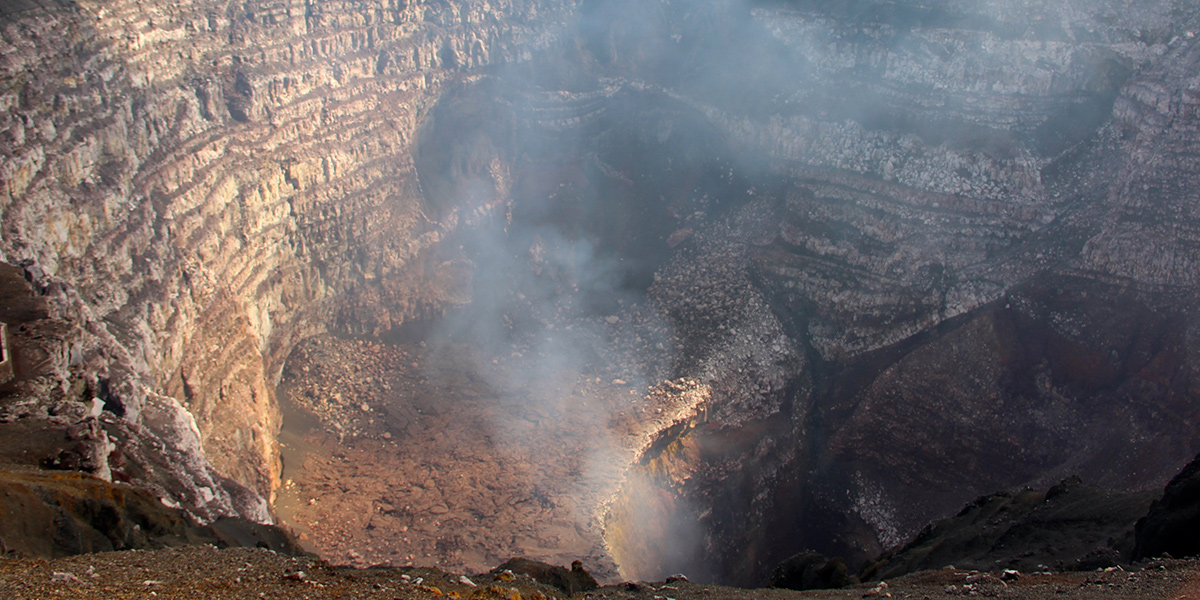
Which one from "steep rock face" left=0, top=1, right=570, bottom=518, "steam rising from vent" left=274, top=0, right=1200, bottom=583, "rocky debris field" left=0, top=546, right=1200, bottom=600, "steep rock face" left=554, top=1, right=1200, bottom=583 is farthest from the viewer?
"steam rising from vent" left=274, top=0, right=1200, bottom=583

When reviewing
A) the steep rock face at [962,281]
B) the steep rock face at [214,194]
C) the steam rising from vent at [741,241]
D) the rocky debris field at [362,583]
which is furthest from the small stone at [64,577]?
the steep rock face at [962,281]

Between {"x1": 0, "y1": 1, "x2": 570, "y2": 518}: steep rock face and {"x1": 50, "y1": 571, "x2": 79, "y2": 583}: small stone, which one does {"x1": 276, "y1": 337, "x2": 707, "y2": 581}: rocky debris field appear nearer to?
{"x1": 0, "y1": 1, "x2": 570, "y2": 518}: steep rock face

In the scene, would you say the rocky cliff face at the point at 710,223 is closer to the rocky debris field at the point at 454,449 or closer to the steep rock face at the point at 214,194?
the steep rock face at the point at 214,194

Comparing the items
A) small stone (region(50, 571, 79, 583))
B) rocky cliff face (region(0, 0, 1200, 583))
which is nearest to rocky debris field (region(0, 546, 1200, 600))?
small stone (region(50, 571, 79, 583))

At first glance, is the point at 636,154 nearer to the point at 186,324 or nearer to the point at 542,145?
the point at 542,145

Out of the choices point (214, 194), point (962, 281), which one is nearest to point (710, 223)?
point (962, 281)

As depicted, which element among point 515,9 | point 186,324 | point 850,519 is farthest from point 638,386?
point 515,9
